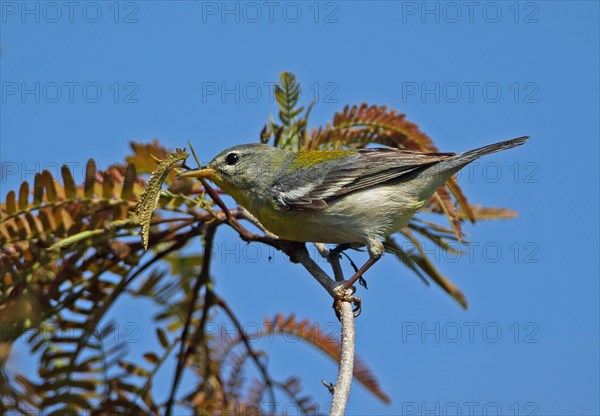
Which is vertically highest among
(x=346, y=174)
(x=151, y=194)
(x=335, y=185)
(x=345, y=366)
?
(x=346, y=174)

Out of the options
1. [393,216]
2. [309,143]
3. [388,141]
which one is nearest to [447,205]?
[393,216]

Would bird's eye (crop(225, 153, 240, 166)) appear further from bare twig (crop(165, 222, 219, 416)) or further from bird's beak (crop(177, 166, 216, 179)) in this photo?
bare twig (crop(165, 222, 219, 416))

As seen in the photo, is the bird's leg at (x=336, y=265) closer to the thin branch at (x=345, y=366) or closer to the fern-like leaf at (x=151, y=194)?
the thin branch at (x=345, y=366)

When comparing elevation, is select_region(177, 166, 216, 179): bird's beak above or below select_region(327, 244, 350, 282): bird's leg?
above

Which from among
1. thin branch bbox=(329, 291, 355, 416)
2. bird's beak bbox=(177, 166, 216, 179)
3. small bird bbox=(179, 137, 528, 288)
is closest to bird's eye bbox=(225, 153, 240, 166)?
small bird bbox=(179, 137, 528, 288)

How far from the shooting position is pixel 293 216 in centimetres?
444

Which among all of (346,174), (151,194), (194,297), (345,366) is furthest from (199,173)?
(345,366)

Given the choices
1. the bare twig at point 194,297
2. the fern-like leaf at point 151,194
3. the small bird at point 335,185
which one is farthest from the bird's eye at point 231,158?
the fern-like leaf at point 151,194

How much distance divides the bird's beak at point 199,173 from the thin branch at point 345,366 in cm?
133

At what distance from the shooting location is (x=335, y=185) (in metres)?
4.62

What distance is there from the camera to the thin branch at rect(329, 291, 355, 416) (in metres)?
2.62

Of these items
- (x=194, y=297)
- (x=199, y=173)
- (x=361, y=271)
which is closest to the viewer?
(x=194, y=297)

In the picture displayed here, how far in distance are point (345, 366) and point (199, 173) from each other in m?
1.92

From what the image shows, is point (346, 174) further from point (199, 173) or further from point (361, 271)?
point (199, 173)
